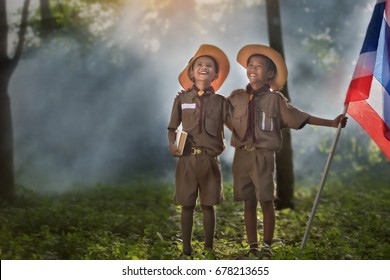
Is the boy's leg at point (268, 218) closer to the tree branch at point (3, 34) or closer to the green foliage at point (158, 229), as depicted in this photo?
the green foliage at point (158, 229)

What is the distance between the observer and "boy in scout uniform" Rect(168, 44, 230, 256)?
5.91 metres

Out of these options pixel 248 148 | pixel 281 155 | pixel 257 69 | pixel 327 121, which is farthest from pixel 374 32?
pixel 281 155

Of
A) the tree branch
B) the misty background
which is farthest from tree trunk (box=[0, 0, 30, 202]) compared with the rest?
the misty background

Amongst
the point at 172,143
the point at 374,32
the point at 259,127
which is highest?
the point at 374,32

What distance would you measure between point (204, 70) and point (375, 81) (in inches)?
68.2

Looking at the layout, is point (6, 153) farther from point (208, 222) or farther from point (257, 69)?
point (257, 69)

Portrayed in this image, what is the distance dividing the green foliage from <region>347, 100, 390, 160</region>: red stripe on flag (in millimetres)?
1176

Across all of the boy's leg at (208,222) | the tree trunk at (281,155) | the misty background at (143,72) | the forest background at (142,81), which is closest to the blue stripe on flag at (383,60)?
the boy's leg at (208,222)

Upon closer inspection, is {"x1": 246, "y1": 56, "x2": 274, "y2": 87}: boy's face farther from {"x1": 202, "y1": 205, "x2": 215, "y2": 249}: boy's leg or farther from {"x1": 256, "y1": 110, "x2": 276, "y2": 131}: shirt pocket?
{"x1": 202, "y1": 205, "x2": 215, "y2": 249}: boy's leg

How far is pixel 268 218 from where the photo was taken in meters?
5.99

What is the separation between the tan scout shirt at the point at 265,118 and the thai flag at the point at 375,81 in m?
0.62

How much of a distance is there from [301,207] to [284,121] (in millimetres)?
4816

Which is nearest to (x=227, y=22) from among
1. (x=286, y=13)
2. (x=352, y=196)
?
(x=286, y=13)

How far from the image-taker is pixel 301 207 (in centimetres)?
1052
